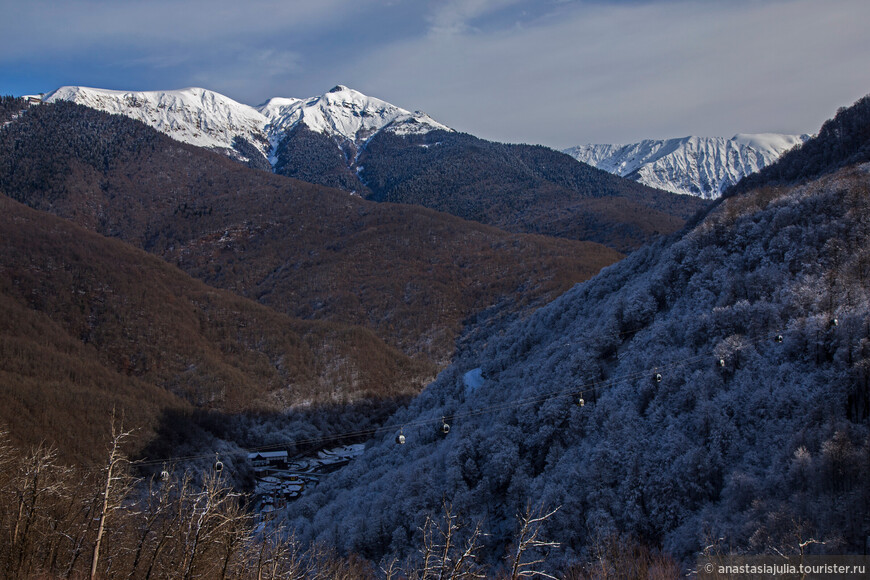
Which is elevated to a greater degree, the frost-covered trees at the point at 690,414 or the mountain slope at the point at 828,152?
the mountain slope at the point at 828,152

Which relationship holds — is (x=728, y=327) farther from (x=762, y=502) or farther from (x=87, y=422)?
(x=87, y=422)

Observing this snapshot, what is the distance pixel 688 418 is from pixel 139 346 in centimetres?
10002

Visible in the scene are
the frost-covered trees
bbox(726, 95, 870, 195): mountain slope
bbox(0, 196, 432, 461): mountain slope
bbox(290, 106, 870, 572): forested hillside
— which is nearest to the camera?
bbox(290, 106, 870, 572): forested hillside

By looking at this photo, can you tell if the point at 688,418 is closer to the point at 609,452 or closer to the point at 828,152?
the point at 609,452

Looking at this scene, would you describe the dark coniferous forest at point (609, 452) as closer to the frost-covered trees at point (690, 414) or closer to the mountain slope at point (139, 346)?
the frost-covered trees at point (690, 414)

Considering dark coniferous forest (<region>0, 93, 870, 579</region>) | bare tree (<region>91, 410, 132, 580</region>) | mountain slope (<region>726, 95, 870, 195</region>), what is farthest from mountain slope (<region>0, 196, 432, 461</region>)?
mountain slope (<region>726, 95, 870, 195</region>)

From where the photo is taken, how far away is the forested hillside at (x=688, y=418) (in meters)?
29.0

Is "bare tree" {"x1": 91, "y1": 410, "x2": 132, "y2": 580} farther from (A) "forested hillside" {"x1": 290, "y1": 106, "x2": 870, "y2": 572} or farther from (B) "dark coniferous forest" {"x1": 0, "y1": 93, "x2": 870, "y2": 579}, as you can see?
(A) "forested hillside" {"x1": 290, "y1": 106, "x2": 870, "y2": 572}

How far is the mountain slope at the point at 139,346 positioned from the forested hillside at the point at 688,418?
44364 mm

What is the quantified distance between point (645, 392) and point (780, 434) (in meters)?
10.1

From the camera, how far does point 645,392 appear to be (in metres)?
41.4

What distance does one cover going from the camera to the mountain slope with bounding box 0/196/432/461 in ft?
285

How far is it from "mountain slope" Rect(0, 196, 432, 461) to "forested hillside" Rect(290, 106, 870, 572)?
44.4 m

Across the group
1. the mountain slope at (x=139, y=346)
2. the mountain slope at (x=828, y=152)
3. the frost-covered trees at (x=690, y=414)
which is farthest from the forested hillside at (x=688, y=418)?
the mountain slope at (x=139, y=346)
